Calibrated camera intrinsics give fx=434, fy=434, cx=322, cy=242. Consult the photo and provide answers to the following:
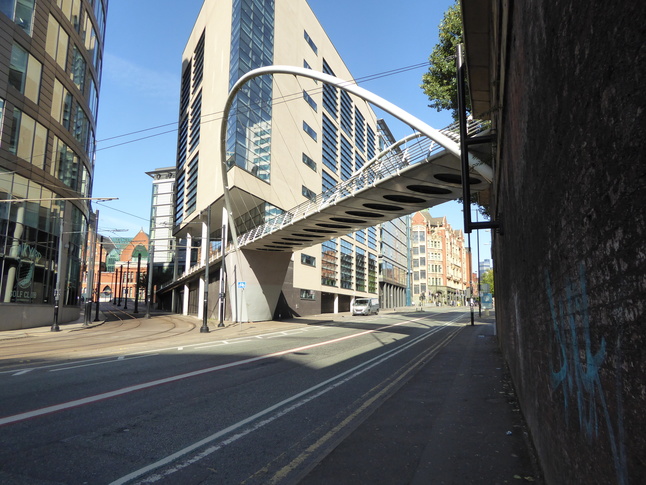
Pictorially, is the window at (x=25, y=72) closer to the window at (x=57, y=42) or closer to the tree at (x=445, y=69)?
the window at (x=57, y=42)

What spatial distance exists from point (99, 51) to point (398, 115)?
3262 centimetres

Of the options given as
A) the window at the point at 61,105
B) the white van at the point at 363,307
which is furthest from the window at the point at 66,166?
the white van at the point at 363,307

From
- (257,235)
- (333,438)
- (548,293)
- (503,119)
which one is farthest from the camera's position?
(257,235)

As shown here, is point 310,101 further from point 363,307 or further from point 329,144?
point 363,307

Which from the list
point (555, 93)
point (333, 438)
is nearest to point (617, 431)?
point (555, 93)

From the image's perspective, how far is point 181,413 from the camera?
6980 millimetres

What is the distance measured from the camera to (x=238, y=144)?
3653cm

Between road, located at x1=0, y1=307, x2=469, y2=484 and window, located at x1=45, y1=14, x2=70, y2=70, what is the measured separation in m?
23.9

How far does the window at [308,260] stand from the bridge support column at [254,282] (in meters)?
8.11

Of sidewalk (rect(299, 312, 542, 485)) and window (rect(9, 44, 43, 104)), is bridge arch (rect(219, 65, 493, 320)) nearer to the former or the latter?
sidewalk (rect(299, 312, 542, 485))

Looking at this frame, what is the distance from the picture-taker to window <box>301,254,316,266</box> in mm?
46594

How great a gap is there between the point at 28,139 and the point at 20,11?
24.3 feet

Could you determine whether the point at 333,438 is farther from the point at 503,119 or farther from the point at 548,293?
the point at 503,119

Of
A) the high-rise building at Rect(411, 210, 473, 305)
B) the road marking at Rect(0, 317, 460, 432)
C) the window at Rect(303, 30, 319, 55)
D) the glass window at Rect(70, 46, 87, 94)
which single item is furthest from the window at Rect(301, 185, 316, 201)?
the high-rise building at Rect(411, 210, 473, 305)
